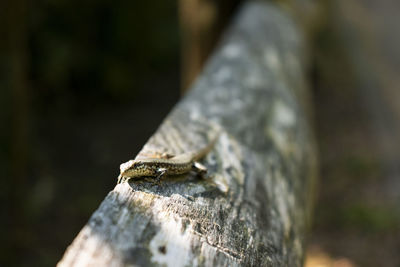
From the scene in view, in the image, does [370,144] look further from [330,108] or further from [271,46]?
[271,46]

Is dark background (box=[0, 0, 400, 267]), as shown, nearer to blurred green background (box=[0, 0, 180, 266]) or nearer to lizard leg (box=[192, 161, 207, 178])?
blurred green background (box=[0, 0, 180, 266])

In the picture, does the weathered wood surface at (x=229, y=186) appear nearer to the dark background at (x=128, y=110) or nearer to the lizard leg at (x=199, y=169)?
the lizard leg at (x=199, y=169)

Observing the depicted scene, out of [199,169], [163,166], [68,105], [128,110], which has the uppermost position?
[128,110]

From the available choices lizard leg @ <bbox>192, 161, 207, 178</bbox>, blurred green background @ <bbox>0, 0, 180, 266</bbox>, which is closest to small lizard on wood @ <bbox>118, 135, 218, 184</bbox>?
lizard leg @ <bbox>192, 161, 207, 178</bbox>

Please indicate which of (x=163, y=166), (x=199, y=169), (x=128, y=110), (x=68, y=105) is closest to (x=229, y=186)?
(x=199, y=169)

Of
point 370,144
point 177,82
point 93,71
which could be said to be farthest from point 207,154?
point 177,82

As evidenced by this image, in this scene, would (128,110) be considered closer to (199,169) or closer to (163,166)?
(199,169)
